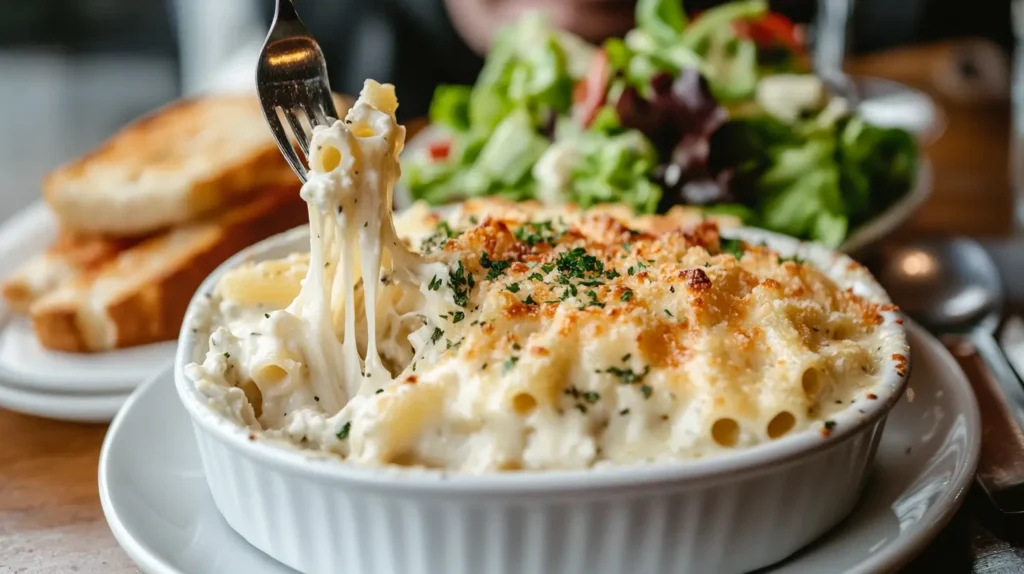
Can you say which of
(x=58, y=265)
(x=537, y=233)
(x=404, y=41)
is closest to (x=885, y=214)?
(x=537, y=233)

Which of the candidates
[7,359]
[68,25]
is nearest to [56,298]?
[7,359]

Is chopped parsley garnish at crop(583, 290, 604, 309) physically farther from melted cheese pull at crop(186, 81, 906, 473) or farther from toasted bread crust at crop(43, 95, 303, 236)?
toasted bread crust at crop(43, 95, 303, 236)

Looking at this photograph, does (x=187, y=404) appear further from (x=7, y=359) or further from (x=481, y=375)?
(x=7, y=359)

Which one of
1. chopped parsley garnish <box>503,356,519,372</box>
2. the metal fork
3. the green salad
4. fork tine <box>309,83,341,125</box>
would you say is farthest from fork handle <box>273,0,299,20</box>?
the green salad

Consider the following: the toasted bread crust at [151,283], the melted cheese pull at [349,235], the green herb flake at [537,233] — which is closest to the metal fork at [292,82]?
the melted cheese pull at [349,235]

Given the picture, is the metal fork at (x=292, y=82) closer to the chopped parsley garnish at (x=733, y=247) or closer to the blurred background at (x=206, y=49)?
the chopped parsley garnish at (x=733, y=247)
